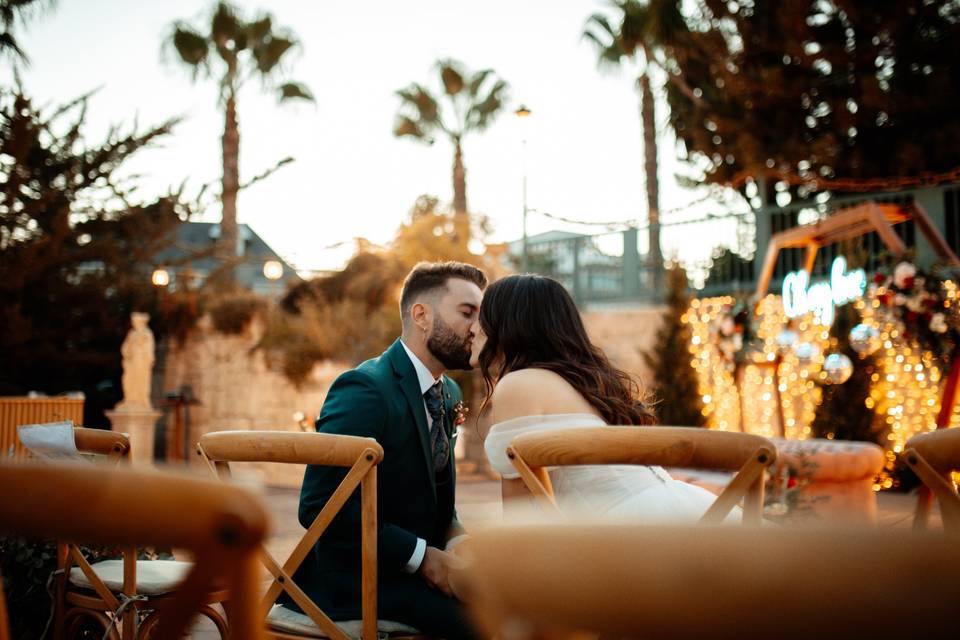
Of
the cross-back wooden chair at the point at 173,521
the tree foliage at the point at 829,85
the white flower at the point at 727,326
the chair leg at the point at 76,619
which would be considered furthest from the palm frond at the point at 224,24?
the cross-back wooden chair at the point at 173,521

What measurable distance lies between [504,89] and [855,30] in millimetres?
7945

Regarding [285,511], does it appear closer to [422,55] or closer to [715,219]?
[715,219]

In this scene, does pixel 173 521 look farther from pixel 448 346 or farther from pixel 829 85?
pixel 829 85

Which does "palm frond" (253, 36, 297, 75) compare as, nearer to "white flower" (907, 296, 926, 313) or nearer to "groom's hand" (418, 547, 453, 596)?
"white flower" (907, 296, 926, 313)

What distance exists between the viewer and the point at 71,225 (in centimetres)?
1466

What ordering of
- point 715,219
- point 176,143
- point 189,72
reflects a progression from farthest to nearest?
point 189,72, point 176,143, point 715,219

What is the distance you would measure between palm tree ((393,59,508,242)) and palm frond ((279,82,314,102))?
2.16 m

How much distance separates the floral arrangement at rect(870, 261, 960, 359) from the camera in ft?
26.5

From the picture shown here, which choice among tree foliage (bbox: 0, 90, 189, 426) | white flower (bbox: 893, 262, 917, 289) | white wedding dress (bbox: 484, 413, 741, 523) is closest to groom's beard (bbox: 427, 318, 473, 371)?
white wedding dress (bbox: 484, 413, 741, 523)

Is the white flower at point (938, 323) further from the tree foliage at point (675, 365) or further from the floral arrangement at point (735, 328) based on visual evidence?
the tree foliage at point (675, 365)

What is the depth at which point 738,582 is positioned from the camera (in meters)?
0.64

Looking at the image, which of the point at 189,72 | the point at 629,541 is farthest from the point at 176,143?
the point at 629,541

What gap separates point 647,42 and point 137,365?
11929 mm

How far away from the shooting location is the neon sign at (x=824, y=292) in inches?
389
